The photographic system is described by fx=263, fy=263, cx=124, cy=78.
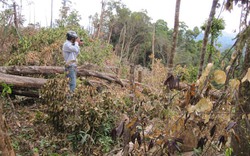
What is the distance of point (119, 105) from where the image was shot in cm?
458

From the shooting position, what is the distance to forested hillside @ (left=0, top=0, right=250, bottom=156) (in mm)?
1134

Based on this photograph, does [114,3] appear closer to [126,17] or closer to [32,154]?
[126,17]

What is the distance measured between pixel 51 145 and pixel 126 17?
2447cm

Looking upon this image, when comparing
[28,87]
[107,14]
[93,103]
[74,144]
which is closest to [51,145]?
[74,144]

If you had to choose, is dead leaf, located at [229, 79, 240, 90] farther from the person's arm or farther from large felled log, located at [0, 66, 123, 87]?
large felled log, located at [0, 66, 123, 87]

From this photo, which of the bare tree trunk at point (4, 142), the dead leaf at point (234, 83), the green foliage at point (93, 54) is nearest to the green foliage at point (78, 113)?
the bare tree trunk at point (4, 142)

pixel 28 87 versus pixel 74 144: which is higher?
pixel 28 87

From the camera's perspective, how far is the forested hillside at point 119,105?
1.13 m

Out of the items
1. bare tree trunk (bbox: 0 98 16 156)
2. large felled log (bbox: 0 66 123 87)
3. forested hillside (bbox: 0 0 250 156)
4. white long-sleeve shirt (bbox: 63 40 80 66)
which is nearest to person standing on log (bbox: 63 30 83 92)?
white long-sleeve shirt (bbox: 63 40 80 66)

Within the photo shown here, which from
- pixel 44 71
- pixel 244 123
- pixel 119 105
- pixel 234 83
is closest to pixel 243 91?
pixel 244 123

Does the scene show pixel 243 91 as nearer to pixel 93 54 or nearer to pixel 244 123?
pixel 244 123

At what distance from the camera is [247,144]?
5.19 feet

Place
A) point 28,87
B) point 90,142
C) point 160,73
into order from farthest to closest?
point 160,73
point 28,87
point 90,142

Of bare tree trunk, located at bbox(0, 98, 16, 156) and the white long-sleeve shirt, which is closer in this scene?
bare tree trunk, located at bbox(0, 98, 16, 156)
